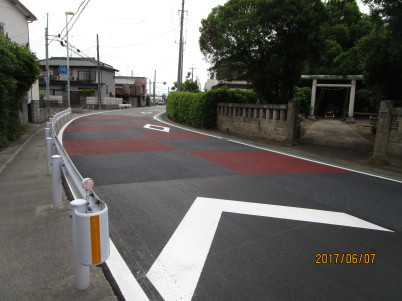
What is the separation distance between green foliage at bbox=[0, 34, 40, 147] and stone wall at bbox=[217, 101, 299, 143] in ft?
28.2

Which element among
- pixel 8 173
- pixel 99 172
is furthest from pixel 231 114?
pixel 8 173

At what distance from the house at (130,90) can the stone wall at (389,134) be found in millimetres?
55538

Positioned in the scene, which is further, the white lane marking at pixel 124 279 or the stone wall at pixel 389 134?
the stone wall at pixel 389 134

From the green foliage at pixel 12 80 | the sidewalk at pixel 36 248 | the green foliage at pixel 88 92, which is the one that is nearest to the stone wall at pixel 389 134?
the sidewalk at pixel 36 248

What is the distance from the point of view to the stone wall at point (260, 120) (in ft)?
37.2

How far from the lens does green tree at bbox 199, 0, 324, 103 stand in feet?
37.1

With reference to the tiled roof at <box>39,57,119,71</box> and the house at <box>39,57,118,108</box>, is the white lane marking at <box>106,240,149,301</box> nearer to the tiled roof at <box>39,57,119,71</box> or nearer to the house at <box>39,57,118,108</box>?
the house at <box>39,57,118,108</box>

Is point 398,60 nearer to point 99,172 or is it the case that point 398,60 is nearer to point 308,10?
point 308,10

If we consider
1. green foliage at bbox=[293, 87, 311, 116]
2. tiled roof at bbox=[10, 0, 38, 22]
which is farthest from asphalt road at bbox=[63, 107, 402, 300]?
tiled roof at bbox=[10, 0, 38, 22]

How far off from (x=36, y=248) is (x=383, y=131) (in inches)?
324

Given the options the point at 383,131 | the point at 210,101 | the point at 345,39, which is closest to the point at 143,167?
the point at 383,131

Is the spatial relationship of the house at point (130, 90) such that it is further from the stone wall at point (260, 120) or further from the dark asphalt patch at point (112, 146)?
the dark asphalt patch at point (112, 146)

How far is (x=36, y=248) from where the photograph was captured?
11.0 feet

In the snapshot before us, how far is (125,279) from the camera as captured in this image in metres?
2.81
